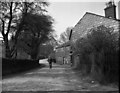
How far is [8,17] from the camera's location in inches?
1041

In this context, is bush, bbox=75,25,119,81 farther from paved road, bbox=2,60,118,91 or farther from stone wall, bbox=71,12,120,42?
stone wall, bbox=71,12,120,42

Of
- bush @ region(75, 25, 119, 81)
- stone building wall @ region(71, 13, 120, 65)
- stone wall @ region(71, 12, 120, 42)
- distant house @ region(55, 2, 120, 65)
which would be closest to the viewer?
bush @ region(75, 25, 119, 81)

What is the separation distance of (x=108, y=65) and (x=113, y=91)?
3.12 meters

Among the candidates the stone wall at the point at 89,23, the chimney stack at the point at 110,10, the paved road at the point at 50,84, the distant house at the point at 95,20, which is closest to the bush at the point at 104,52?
the paved road at the point at 50,84

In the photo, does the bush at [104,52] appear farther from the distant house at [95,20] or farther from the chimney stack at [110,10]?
the chimney stack at [110,10]

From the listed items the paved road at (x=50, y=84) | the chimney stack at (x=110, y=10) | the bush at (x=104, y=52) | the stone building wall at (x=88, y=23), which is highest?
the chimney stack at (x=110, y=10)

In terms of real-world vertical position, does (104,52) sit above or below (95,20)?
below

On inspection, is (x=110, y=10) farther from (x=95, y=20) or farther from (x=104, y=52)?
(x=104, y=52)

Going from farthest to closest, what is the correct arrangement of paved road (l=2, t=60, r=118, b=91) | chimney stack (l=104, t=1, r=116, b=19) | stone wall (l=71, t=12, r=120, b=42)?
chimney stack (l=104, t=1, r=116, b=19), stone wall (l=71, t=12, r=120, b=42), paved road (l=2, t=60, r=118, b=91)

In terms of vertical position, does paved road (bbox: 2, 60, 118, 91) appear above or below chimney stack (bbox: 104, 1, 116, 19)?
below

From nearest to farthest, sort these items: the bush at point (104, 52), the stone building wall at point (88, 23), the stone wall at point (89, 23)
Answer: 1. the bush at point (104, 52)
2. the stone wall at point (89, 23)
3. the stone building wall at point (88, 23)

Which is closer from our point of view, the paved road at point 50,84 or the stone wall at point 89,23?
the paved road at point 50,84

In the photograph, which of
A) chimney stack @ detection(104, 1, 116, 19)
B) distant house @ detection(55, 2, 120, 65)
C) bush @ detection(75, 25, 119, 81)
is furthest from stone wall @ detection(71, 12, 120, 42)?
bush @ detection(75, 25, 119, 81)

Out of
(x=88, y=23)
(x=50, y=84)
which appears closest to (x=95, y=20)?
(x=88, y=23)
